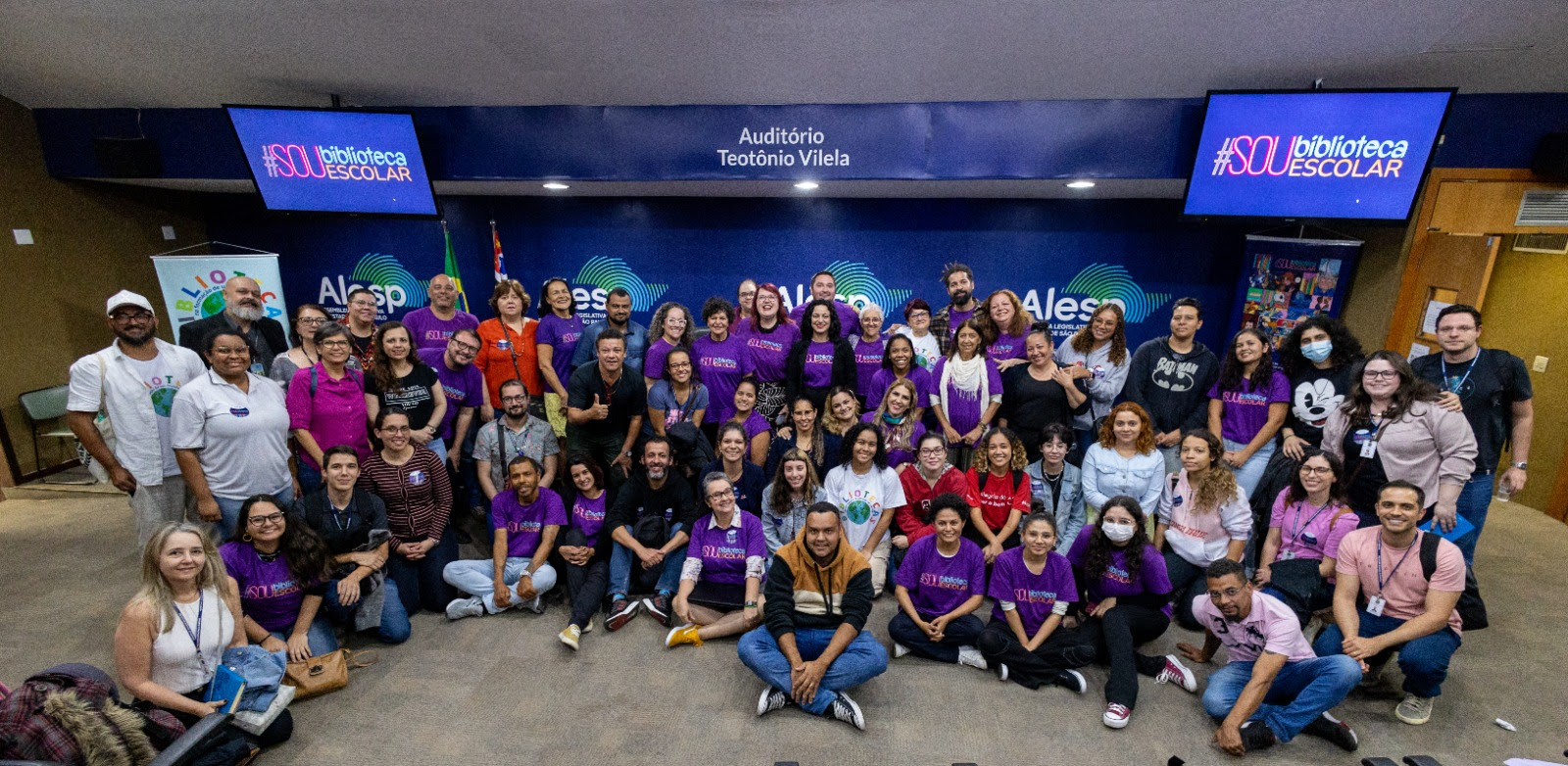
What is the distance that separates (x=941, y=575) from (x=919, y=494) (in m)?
0.71

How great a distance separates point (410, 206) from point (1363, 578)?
21.5ft

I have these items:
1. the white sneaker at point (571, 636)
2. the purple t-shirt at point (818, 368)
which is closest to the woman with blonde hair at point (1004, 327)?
the purple t-shirt at point (818, 368)

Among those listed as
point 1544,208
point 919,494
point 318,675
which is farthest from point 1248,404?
point 318,675

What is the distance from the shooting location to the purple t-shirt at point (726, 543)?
3.85 meters

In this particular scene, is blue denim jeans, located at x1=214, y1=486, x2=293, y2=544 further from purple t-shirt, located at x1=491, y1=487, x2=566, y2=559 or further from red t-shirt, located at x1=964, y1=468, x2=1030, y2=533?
red t-shirt, located at x1=964, y1=468, x2=1030, y2=533

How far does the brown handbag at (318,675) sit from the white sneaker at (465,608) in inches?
23.3

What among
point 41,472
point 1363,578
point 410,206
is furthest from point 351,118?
point 1363,578

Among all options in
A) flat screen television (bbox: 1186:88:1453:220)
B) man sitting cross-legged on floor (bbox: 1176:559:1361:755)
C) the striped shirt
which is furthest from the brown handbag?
flat screen television (bbox: 1186:88:1453:220)

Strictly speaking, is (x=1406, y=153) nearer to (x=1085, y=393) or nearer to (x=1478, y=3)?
(x=1478, y=3)

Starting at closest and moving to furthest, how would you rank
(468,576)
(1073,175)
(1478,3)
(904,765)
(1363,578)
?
(904,765), (1363,578), (1478,3), (468,576), (1073,175)

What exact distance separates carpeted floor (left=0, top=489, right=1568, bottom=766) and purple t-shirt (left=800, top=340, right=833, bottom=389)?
1665 mm

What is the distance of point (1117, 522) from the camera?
3320mm

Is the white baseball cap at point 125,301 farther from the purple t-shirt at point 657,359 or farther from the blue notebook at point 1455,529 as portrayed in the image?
the blue notebook at point 1455,529

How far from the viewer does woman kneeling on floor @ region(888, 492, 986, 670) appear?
3.44m
